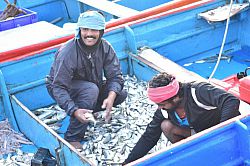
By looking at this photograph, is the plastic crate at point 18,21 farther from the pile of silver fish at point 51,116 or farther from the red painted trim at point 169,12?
the pile of silver fish at point 51,116

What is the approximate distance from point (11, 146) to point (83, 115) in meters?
1.00

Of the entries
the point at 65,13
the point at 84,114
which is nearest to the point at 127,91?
the point at 84,114

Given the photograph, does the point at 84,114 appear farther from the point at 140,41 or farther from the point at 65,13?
the point at 65,13

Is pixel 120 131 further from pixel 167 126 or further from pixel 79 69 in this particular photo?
pixel 167 126

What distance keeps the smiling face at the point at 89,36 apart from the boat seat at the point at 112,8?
1712mm

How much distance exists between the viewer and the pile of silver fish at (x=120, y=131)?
446 cm

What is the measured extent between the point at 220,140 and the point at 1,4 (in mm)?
5977

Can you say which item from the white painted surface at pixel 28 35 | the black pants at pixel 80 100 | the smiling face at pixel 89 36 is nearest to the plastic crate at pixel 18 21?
the white painted surface at pixel 28 35

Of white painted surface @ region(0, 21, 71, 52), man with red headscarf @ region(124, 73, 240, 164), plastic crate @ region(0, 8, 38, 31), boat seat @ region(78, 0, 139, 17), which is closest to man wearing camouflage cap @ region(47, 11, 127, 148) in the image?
man with red headscarf @ region(124, 73, 240, 164)

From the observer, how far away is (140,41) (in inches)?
231

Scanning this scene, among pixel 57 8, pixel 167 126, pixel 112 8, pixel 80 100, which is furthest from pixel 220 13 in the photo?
pixel 57 8

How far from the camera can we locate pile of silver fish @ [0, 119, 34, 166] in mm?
4547

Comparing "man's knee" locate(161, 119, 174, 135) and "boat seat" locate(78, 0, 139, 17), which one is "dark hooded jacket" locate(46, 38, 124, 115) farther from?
"boat seat" locate(78, 0, 139, 17)

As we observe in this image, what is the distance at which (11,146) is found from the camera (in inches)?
189
